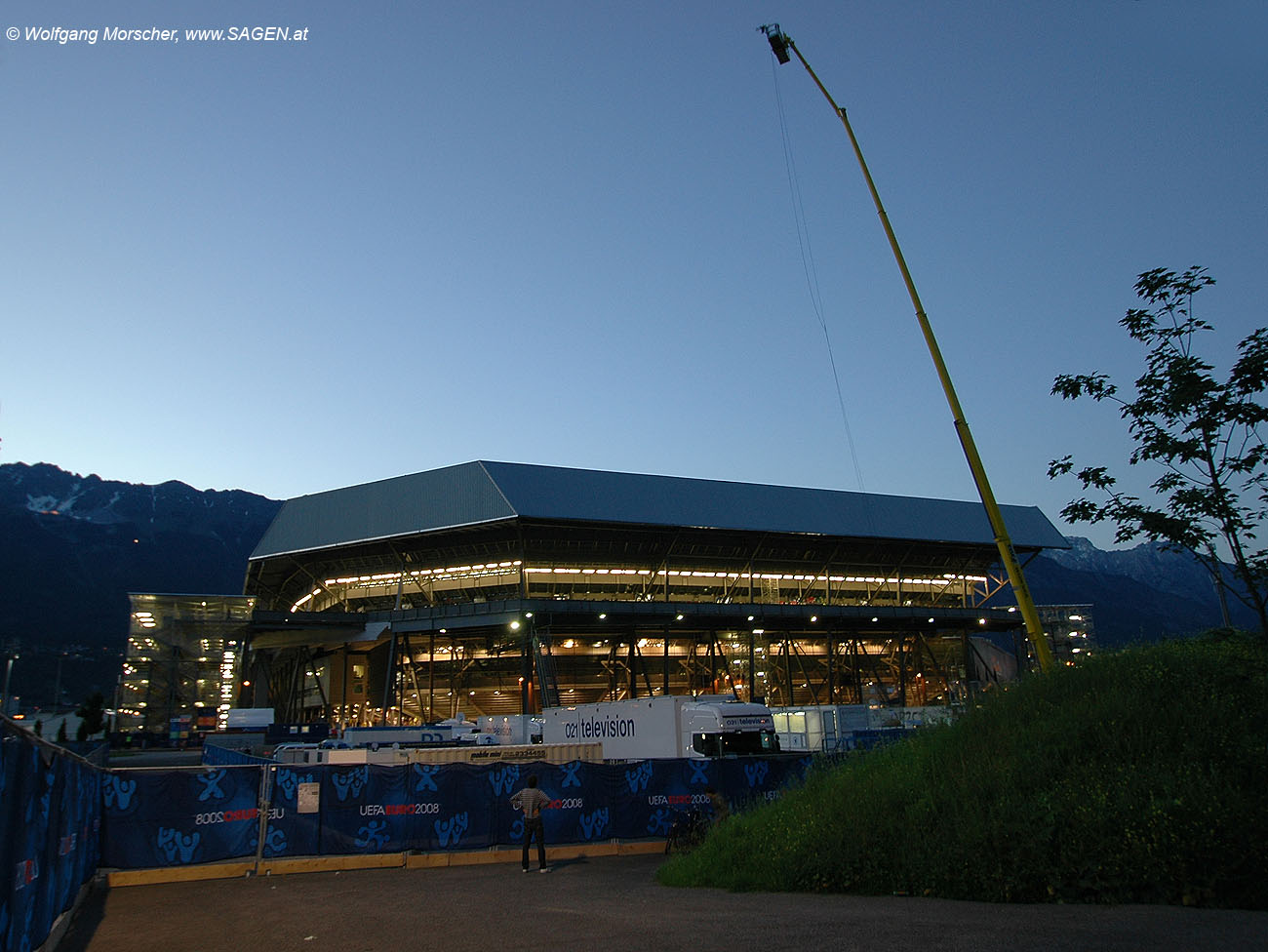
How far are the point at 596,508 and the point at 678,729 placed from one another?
32.5m

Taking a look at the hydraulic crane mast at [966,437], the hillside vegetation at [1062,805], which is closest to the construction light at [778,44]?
the hydraulic crane mast at [966,437]

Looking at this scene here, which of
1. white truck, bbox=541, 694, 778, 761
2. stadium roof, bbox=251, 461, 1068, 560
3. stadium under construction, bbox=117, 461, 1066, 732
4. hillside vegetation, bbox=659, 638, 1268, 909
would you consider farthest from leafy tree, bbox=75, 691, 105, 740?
hillside vegetation, bbox=659, 638, 1268, 909

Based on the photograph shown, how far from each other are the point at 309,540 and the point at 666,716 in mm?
46356

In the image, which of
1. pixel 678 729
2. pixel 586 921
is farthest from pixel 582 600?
pixel 586 921

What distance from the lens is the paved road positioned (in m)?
10.1

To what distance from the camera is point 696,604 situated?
68.5 meters

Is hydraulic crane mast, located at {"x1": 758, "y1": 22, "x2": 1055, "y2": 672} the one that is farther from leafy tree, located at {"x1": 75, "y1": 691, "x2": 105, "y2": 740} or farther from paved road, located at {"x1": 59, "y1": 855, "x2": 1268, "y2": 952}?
leafy tree, located at {"x1": 75, "y1": 691, "x2": 105, "y2": 740}

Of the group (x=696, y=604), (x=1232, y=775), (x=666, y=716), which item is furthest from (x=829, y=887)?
(x=696, y=604)

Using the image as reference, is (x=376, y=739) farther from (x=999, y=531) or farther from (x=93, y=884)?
(x=999, y=531)

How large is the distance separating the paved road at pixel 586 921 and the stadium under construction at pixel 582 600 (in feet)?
144

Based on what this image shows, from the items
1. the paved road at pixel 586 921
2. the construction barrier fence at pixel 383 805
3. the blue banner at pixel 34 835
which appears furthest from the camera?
the construction barrier fence at pixel 383 805

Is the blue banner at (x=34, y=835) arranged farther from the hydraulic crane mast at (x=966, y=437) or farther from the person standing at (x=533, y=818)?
the hydraulic crane mast at (x=966, y=437)

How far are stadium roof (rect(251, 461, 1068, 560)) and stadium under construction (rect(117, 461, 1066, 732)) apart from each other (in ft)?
0.56

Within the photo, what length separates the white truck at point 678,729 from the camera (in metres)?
29.7
